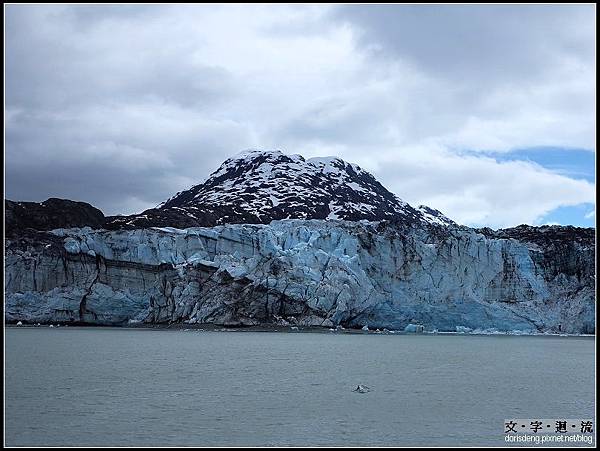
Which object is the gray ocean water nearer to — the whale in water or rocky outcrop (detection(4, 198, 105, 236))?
the whale in water

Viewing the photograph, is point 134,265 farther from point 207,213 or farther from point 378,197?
point 378,197

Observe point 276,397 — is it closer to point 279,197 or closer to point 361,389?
point 361,389

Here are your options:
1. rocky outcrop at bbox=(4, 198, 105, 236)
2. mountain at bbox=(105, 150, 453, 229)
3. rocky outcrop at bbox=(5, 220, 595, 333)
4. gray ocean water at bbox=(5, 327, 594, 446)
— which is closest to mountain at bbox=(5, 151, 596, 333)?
rocky outcrop at bbox=(5, 220, 595, 333)

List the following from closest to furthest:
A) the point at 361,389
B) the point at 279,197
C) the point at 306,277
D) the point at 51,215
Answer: the point at 361,389, the point at 306,277, the point at 51,215, the point at 279,197

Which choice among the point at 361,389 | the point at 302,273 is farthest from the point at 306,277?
the point at 361,389

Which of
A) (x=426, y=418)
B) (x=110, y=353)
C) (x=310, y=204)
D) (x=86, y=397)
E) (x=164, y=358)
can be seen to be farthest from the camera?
(x=310, y=204)

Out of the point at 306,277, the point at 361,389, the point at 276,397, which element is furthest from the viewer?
the point at 306,277

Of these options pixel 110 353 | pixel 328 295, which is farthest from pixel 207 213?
pixel 110 353
